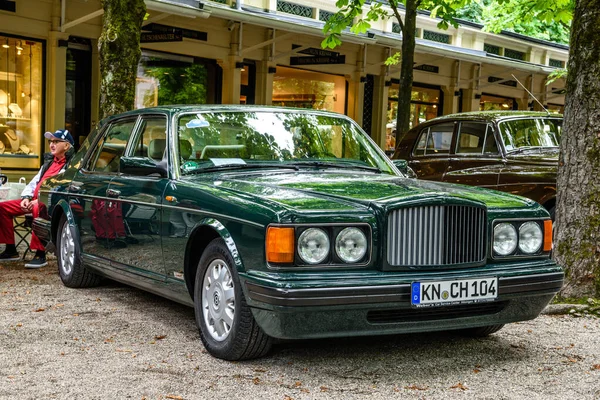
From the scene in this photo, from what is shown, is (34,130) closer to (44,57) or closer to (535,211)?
(44,57)

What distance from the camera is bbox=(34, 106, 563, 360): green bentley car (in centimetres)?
476

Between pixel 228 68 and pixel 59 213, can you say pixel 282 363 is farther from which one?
pixel 228 68

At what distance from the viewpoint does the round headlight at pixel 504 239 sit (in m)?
5.35

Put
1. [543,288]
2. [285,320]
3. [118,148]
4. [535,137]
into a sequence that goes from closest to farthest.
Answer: [285,320]
[543,288]
[118,148]
[535,137]

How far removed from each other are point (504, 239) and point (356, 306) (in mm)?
1207

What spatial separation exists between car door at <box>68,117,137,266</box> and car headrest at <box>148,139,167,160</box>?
23.6 inches

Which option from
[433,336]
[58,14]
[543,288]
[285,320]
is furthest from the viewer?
[58,14]

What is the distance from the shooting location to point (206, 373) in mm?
4969

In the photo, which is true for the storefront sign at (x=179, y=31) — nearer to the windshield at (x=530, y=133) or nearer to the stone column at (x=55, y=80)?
the stone column at (x=55, y=80)

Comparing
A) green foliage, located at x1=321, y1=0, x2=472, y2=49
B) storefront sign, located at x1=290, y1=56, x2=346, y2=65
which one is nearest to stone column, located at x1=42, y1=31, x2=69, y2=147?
green foliage, located at x1=321, y1=0, x2=472, y2=49

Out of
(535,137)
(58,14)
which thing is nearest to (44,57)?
(58,14)

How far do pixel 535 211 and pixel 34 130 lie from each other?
12.2 metres

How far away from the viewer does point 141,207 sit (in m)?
6.31

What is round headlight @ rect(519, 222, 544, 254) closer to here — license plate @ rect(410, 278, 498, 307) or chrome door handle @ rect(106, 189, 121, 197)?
license plate @ rect(410, 278, 498, 307)
